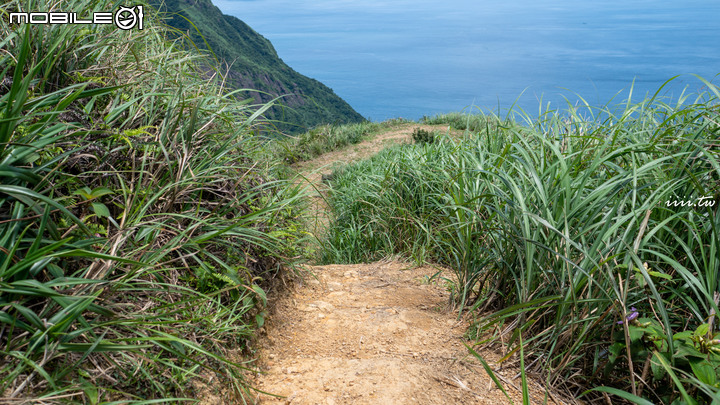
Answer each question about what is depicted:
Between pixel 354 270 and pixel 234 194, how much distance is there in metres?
1.11

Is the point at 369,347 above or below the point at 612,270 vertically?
below

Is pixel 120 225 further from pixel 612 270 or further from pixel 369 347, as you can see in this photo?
pixel 612 270

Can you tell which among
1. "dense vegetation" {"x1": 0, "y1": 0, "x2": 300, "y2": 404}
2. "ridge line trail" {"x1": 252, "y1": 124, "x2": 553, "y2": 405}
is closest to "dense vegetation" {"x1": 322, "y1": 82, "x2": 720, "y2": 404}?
"ridge line trail" {"x1": 252, "y1": 124, "x2": 553, "y2": 405}

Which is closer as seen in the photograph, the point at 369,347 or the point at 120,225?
the point at 120,225

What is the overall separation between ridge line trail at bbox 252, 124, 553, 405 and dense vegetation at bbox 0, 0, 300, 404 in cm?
17

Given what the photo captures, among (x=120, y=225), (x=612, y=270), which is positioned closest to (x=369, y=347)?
(x=612, y=270)

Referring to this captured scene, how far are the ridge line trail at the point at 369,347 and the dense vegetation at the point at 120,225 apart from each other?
17 centimetres

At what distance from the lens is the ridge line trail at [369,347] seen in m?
1.63

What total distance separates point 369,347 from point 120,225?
Result: 1.10 meters

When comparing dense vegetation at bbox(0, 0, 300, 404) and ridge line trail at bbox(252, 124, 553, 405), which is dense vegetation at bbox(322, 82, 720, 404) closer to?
ridge line trail at bbox(252, 124, 553, 405)

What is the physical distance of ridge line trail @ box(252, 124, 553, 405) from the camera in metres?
1.63

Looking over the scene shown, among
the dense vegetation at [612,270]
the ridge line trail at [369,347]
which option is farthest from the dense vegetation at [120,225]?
the dense vegetation at [612,270]

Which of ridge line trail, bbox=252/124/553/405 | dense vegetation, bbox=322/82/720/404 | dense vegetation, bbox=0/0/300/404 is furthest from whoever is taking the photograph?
ridge line trail, bbox=252/124/553/405

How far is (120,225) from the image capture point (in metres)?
1.62
